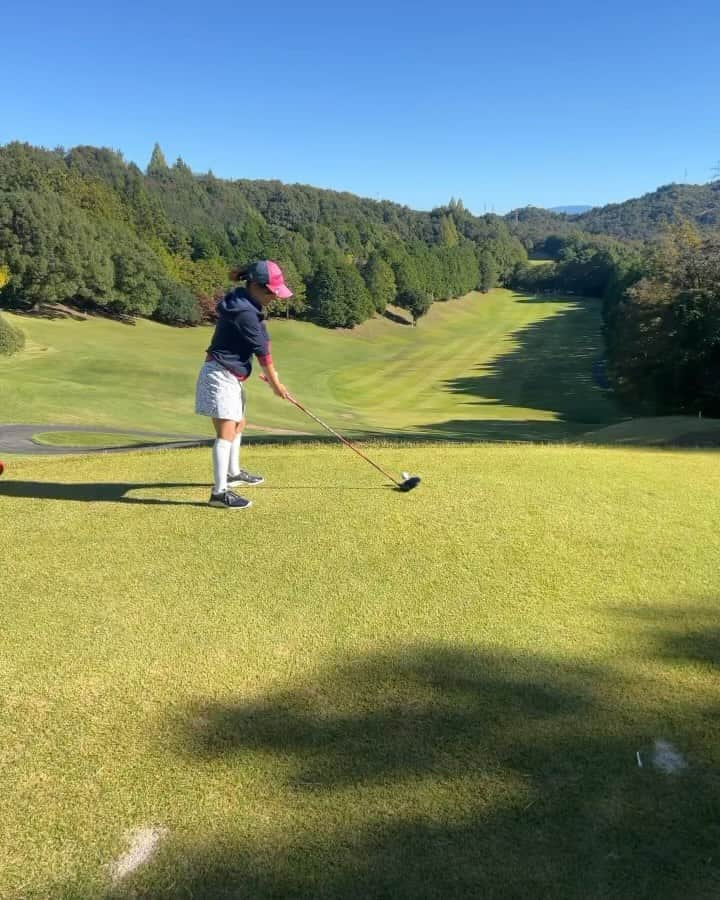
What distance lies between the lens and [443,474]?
835 centimetres

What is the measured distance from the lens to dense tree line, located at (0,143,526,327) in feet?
226

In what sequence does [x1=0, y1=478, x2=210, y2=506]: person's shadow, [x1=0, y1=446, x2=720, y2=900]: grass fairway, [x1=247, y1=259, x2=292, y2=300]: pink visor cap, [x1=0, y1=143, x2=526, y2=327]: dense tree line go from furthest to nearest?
1. [x1=0, y1=143, x2=526, y2=327]: dense tree line
2. [x1=0, y1=478, x2=210, y2=506]: person's shadow
3. [x1=247, y1=259, x2=292, y2=300]: pink visor cap
4. [x1=0, y1=446, x2=720, y2=900]: grass fairway

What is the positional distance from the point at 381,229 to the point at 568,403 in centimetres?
13664

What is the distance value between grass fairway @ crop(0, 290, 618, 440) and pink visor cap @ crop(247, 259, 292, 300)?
25.0m

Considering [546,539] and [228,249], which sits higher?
[228,249]

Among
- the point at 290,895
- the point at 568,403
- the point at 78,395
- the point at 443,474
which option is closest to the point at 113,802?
the point at 290,895

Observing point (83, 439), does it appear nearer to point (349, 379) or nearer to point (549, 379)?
point (349, 379)

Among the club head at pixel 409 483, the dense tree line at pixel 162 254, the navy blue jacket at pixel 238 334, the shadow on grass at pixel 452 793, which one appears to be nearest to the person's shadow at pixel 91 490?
the navy blue jacket at pixel 238 334

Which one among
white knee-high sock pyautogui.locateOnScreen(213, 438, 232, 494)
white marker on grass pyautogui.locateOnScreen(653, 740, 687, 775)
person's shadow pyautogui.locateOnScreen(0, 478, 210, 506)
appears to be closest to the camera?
white marker on grass pyautogui.locateOnScreen(653, 740, 687, 775)

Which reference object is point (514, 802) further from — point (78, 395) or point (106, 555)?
point (78, 395)

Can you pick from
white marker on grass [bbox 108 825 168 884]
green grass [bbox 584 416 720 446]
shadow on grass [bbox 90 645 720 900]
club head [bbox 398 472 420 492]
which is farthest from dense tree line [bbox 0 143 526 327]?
white marker on grass [bbox 108 825 168 884]

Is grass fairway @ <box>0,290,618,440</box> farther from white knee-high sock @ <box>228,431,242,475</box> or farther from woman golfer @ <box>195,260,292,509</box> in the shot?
woman golfer @ <box>195,260,292,509</box>

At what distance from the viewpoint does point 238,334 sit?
274 inches

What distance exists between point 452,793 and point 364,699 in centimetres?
85
